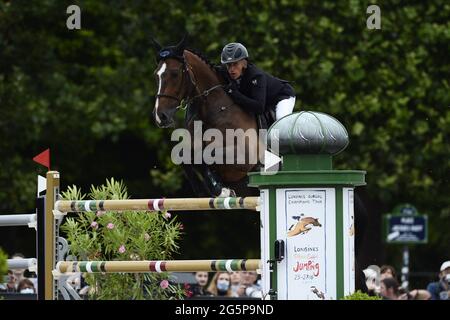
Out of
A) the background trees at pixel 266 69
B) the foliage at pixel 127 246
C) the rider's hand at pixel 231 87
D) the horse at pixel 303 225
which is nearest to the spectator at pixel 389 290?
the rider's hand at pixel 231 87

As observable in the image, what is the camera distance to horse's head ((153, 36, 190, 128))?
9.18 meters

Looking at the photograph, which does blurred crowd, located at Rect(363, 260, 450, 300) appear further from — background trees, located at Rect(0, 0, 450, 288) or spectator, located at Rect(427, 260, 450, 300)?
background trees, located at Rect(0, 0, 450, 288)

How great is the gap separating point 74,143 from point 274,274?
1450 cm

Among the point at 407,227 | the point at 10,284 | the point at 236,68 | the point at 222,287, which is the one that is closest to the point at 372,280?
the point at 236,68

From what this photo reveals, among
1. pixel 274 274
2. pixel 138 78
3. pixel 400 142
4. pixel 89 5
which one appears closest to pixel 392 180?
pixel 400 142

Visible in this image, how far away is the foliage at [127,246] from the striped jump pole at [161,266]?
1.65 feet

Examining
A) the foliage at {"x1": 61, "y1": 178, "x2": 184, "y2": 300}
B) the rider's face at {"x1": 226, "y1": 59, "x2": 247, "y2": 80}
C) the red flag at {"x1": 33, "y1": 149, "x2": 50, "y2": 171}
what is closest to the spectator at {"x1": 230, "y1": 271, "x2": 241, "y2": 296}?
the rider's face at {"x1": 226, "y1": 59, "x2": 247, "y2": 80}

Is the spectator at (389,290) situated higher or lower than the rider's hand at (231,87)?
lower

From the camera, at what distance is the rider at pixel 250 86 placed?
9.42 metres

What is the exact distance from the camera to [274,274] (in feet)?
20.8

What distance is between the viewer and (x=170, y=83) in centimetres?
931

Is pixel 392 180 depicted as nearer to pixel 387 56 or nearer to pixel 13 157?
pixel 387 56

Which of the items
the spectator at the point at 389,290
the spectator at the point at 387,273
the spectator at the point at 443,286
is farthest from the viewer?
the spectator at the point at 387,273

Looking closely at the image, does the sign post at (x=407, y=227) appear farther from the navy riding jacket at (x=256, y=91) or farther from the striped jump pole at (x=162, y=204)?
the striped jump pole at (x=162, y=204)
